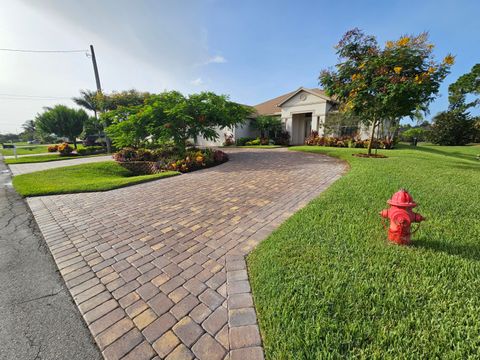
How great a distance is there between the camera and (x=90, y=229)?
3.58 m

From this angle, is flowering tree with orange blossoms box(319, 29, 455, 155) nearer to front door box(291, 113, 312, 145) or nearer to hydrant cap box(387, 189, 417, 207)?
hydrant cap box(387, 189, 417, 207)

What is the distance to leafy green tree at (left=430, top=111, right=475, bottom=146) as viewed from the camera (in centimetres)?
2438

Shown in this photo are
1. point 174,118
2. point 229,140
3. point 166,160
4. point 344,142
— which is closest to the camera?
point 166,160

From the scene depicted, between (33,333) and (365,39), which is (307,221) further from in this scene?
(365,39)

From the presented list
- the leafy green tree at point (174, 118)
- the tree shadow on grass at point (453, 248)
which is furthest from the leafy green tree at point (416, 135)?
the tree shadow on grass at point (453, 248)

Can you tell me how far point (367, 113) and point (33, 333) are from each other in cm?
1185

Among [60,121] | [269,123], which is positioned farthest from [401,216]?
[60,121]

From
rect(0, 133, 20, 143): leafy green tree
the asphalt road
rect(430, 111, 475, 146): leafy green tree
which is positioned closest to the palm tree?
the asphalt road

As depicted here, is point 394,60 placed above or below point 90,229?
above

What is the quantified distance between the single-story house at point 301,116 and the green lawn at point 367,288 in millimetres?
13973

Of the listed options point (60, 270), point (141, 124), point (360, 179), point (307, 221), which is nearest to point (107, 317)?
point (60, 270)

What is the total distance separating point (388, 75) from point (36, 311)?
39.0ft

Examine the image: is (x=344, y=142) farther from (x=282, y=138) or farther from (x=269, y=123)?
(x=269, y=123)

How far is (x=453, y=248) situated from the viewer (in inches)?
99.2
